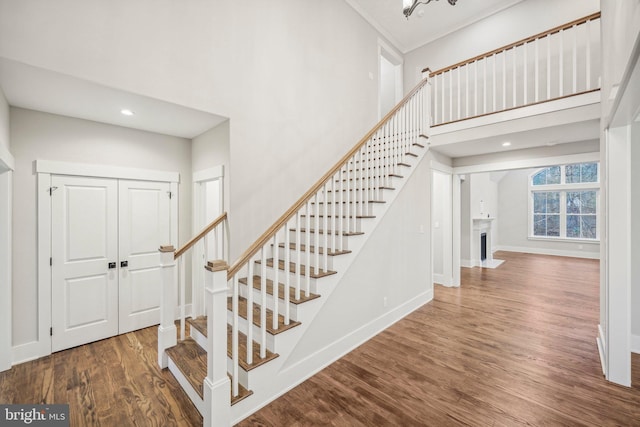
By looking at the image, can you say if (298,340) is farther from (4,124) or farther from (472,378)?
(4,124)

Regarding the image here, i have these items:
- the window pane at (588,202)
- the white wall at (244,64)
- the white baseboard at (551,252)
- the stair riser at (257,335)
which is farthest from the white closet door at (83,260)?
the window pane at (588,202)

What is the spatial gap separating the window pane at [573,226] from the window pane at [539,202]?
71 centimetres

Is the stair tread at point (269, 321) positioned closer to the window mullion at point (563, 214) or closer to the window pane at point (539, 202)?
the window mullion at point (563, 214)

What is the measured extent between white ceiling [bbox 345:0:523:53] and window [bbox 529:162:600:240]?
5620 millimetres

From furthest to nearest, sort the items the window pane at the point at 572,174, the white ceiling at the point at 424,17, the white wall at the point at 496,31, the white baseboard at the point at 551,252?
1. the window pane at the point at 572,174
2. the white baseboard at the point at 551,252
3. the white ceiling at the point at 424,17
4. the white wall at the point at 496,31

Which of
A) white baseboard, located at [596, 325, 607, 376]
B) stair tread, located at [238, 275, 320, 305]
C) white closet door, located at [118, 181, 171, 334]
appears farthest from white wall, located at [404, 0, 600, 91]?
white closet door, located at [118, 181, 171, 334]

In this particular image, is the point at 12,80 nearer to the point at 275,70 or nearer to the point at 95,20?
the point at 95,20

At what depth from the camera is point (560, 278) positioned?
19.3 ft

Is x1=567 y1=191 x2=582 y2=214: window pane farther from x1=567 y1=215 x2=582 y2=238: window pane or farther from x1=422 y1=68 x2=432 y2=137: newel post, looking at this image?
x1=422 y1=68 x2=432 y2=137: newel post

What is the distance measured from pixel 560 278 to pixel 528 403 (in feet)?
17.2

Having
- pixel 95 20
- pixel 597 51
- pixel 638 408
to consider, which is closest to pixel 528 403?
pixel 638 408

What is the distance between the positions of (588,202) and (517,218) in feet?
6.17

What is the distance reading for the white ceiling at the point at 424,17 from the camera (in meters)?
4.99

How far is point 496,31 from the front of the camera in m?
5.16
